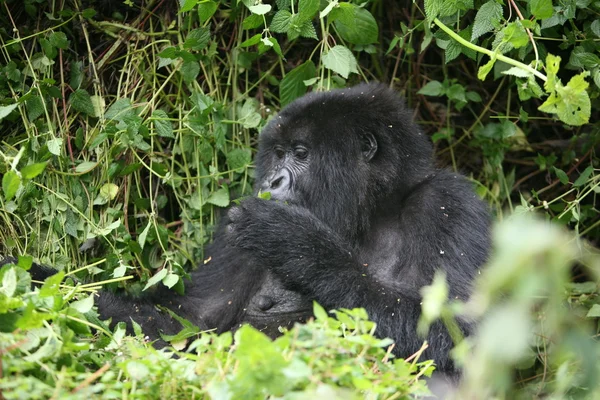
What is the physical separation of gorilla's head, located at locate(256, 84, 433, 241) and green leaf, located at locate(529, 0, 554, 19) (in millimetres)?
844

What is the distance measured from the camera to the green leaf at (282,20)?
163 inches

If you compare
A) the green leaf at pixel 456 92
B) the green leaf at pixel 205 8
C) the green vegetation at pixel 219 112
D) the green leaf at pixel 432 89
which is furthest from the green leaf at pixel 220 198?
the green leaf at pixel 456 92

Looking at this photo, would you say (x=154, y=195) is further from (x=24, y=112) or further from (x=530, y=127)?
(x=530, y=127)

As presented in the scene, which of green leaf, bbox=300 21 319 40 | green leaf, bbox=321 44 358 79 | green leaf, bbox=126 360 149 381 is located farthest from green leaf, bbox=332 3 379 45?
green leaf, bbox=126 360 149 381

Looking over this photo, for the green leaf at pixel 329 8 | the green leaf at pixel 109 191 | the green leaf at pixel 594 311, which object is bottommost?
the green leaf at pixel 594 311

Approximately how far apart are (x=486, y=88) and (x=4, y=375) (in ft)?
13.1

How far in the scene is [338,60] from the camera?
4492mm

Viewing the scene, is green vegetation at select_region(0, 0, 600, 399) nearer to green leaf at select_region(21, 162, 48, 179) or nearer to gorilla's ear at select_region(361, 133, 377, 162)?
gorilla's ear at select_region(361, 133, 377, 162)

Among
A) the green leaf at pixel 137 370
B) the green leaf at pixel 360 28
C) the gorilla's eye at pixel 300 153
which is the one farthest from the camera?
the green leaf at pixel 360 28

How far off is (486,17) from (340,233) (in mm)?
1292

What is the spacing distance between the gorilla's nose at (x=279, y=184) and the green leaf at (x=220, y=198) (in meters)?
0.67

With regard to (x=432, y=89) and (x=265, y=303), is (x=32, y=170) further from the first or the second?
(x=432, y=89)

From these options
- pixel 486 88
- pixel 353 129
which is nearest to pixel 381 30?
pixel 486 88

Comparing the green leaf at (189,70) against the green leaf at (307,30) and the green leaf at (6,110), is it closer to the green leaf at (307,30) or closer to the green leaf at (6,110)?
the green leaf at (307,30)
